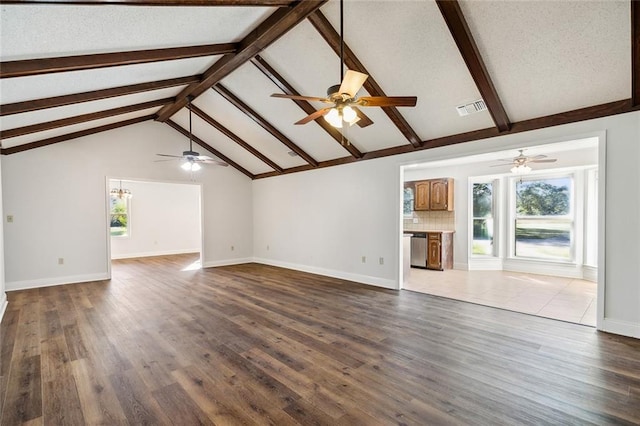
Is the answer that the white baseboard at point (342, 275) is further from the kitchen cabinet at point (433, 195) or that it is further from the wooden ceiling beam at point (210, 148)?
the kitchen cabinet at point (433, 195)

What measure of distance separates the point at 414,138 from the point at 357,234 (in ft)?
7.23

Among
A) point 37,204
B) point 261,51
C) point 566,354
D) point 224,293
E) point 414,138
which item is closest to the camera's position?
point 566,354

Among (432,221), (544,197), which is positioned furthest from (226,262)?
(544,197)

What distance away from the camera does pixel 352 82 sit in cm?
247

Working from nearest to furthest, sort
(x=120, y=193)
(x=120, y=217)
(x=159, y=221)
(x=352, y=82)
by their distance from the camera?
(x=352, y=82), (x=120, y=193), (x=120, y=217), (x=159, y=221)

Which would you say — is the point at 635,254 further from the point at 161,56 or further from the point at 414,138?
→ the point at 161,56

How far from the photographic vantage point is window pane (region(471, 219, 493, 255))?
726 centimetres

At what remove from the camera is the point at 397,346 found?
2.97 m

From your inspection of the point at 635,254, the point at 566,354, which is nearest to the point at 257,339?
the point at 566,354

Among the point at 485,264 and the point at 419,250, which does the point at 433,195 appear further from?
the point at 485,264

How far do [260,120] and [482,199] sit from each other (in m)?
5.77

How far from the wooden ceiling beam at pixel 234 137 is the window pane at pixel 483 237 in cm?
529

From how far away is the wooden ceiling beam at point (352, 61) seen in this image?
3.17 metres

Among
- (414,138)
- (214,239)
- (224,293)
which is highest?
(414,138)
